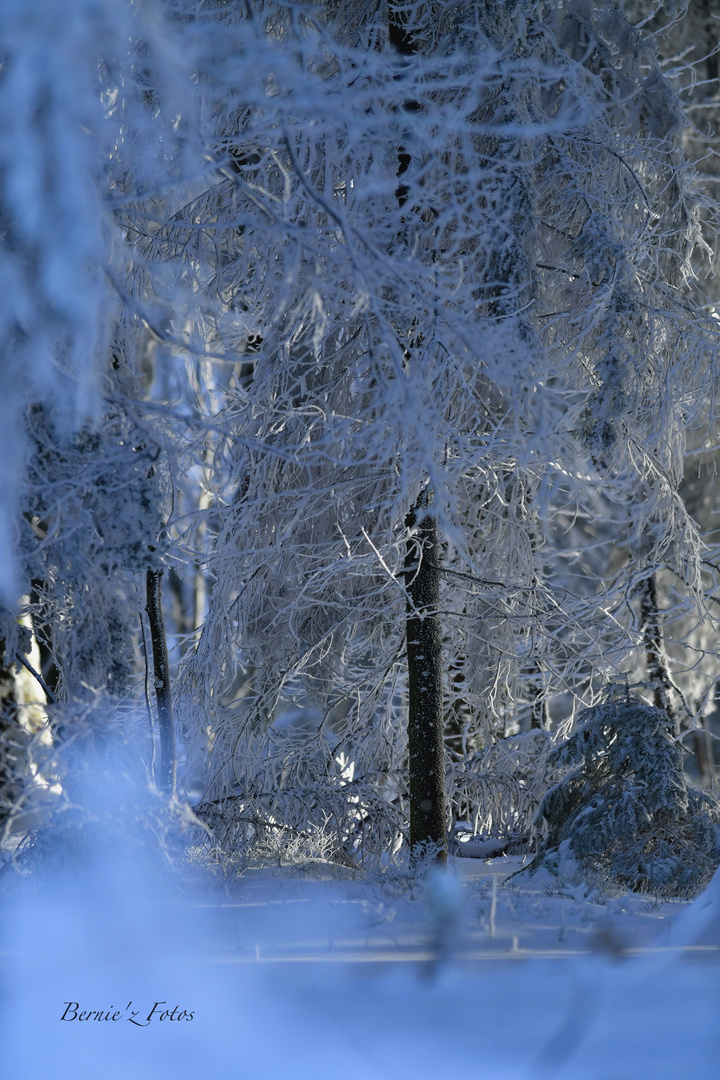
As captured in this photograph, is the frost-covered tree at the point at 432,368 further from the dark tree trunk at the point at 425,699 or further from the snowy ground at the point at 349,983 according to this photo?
the snowy ground at the point at 349,983

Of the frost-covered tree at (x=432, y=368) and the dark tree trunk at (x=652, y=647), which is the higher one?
the frost-covered tree at (x=432, y=368)

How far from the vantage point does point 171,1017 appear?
379 cm

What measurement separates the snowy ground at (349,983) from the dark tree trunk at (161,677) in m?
0.99

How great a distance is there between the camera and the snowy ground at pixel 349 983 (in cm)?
352

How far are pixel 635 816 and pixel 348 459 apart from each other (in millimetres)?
2891

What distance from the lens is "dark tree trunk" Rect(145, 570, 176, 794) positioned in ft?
18.7

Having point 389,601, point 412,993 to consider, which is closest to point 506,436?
point 389,601

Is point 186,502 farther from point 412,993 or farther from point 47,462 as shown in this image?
point 412,993

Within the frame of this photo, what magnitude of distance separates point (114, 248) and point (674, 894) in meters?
4.94
